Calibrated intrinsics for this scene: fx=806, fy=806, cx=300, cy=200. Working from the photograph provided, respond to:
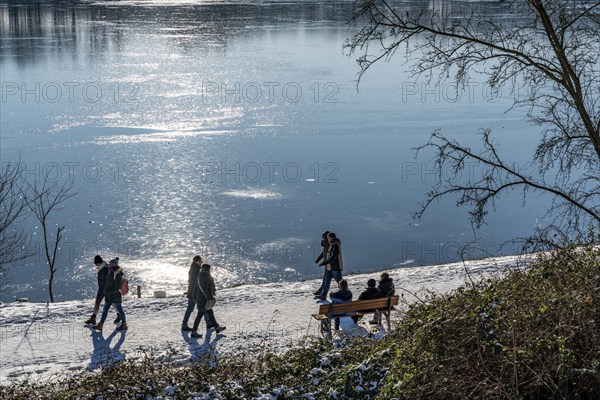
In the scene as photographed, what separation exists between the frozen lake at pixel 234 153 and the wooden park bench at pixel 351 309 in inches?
319

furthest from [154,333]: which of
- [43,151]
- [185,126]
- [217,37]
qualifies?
[217,37]

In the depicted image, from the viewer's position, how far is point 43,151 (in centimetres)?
3136

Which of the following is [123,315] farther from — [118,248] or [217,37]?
[217,37]

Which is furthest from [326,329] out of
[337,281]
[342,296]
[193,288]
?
[337,281]

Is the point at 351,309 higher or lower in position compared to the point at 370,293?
lower

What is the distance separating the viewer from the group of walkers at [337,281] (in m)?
13.1

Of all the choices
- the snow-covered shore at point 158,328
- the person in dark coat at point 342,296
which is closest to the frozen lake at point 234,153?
the snow-covered shore at point 158,328

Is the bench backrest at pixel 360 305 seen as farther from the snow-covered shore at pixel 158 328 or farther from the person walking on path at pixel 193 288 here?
the person walking on path at pixel 193 288

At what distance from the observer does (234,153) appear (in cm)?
3184

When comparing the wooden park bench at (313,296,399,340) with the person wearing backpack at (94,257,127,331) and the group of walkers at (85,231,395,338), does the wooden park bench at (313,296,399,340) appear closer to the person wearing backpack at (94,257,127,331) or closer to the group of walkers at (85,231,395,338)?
the group of walkers at (85,231,395,338)

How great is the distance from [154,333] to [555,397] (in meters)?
8.28

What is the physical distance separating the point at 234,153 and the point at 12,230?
9814mm

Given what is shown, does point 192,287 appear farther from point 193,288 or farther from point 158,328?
point 158,328

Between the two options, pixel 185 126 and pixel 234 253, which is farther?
pixel 185 126
